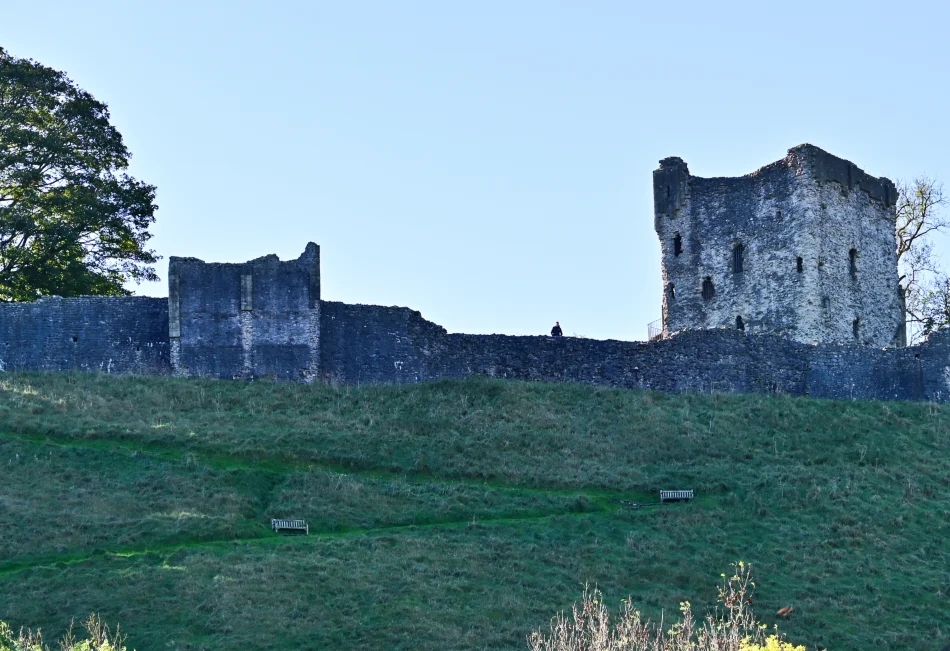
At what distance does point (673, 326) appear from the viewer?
50.4 metres

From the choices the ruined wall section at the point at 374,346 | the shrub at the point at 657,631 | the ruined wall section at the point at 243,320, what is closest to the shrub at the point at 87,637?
the shrub at the point at 657,631

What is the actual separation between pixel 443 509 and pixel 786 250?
18.8 metres

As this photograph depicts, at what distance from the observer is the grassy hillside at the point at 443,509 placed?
2884cm

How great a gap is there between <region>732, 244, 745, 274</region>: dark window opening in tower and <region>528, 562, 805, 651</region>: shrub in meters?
18.7

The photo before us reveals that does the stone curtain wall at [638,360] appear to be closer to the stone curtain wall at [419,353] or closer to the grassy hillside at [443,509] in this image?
the stone curtain wall at [419,353]

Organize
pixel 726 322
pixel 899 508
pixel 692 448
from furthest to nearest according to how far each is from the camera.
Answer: pixel 726 322
pixel 692 448
pixel 899 508

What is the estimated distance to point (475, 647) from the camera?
27453 millimetres

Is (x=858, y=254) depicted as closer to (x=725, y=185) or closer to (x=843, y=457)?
(x=725, y=185)

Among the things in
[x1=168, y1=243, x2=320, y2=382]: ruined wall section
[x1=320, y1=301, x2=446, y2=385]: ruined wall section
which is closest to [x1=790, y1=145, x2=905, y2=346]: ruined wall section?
[x1=320, y1=301, x2=446, y2=385]: ruined wall section

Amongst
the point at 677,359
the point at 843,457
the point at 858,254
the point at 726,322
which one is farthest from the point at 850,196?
the point at 843,457

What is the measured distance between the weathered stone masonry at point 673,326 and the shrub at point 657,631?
12.9 m

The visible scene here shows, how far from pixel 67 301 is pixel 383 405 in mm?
8818

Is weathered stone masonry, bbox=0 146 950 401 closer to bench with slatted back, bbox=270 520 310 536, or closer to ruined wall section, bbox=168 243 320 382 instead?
ruined wall section, bbox=168 243 320 382

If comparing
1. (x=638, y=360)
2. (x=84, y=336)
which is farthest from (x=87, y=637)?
(x=638, y=360)
